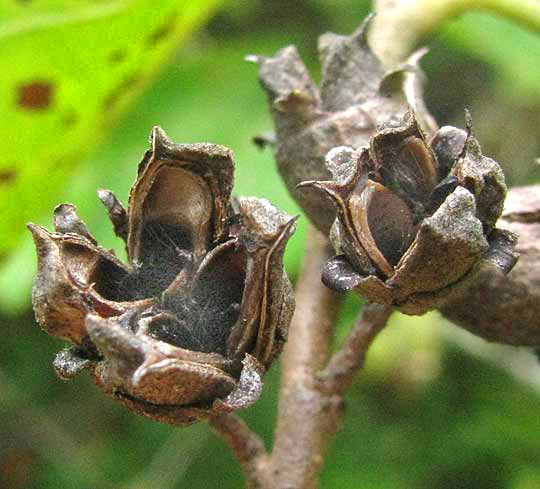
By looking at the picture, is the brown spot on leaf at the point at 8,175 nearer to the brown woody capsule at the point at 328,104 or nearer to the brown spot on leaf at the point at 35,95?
the brown spot on leaf at the point at 35,95

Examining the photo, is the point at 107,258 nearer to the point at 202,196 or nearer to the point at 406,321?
the point at 202,196

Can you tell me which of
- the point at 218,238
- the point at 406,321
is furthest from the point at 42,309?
the point at 406,321

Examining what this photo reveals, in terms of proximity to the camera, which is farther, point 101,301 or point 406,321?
point 406,321

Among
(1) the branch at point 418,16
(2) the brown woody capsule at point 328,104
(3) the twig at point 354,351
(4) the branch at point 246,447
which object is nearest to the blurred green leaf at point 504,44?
(1) the branch at point 418,16


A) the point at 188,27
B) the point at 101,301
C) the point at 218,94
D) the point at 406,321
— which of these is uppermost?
the point at 101,301

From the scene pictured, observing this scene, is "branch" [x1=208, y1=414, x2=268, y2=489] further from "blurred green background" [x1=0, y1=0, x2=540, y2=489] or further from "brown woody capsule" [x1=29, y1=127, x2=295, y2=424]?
"blurred green background" [x1=0, y1=0, x2=540, y2=489]
